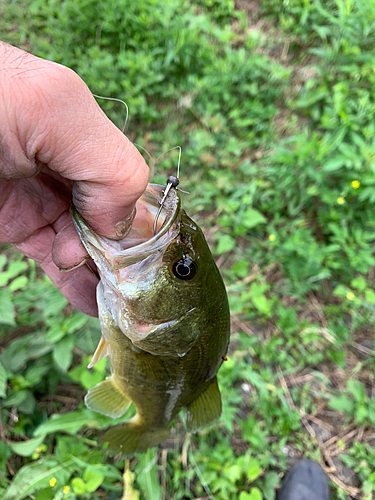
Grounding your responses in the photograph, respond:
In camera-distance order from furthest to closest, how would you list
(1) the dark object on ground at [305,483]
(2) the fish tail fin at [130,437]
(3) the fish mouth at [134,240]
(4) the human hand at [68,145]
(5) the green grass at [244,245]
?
1. (1) the dark object on ground at [305,483]
2. (5) the green grass at [244,245]
3. (2) the fish tail fin at [130,437]
4. (3) the fish mouth at [134,240]
5. (4) the human hand at [68,145]

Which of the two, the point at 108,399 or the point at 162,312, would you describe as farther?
the point at 108,399

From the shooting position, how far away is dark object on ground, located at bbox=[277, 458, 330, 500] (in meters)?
2.63

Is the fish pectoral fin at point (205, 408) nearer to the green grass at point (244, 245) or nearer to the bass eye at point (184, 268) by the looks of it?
the green grass at point (244, 245)

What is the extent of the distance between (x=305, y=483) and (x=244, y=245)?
7.25 feet

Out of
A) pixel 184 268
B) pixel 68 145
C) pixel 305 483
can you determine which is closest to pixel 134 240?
pixel 184 268

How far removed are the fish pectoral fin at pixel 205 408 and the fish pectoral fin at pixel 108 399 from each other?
0.43m

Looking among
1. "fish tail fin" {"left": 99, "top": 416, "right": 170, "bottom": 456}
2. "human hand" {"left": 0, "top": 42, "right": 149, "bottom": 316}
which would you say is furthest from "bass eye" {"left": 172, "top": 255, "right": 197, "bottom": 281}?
"fish tail fin" {"left": 99, "top": 416, "right": 170, "bottom": 456}

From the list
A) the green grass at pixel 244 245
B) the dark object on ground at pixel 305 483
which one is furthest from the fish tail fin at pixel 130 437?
the dark object on ground at pixel 305 483

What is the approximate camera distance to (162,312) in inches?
59.2

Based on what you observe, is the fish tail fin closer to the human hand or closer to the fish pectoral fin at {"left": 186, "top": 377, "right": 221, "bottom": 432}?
the fish pectoral fin at {"left": 186, "top": 377, "right": 221, "bottom": 432}

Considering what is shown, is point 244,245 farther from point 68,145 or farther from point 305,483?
point 68,145

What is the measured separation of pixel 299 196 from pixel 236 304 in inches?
55.9

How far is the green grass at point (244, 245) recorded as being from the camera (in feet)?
7.95

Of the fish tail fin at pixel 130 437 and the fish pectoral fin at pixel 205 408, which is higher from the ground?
the fish pectoral fin at pixel 205 408
